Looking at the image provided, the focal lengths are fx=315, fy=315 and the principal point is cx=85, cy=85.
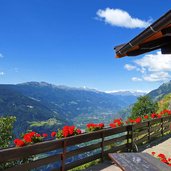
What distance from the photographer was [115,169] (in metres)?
11.6

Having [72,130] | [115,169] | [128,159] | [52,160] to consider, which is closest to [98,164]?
[115,169]

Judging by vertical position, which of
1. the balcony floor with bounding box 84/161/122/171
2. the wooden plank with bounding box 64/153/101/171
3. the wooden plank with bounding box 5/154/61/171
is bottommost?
the balcony floor with bounding box 84/161/122/171

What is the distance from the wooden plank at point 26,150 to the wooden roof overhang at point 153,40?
3736 mm

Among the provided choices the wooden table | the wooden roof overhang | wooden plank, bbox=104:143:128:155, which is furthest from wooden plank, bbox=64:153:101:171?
the wooden roof overhang

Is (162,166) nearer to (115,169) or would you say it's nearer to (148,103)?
(115,169)

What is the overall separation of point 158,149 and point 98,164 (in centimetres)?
467

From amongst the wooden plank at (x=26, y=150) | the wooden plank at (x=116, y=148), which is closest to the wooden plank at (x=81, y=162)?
the wooden plank at (x=116, y=148)

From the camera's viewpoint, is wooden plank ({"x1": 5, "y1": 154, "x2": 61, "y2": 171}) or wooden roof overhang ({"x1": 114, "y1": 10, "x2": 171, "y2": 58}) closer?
wooden roof overhang ({"x1": 114, "y1": 10, "x2": 171, "y2": 58})

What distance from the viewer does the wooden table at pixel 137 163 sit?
17.1ft

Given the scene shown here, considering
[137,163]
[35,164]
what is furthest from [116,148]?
[137,163]

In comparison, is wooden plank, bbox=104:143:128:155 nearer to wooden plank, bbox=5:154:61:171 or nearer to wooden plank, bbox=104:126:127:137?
wooden plank, bbox=104:126:127:137

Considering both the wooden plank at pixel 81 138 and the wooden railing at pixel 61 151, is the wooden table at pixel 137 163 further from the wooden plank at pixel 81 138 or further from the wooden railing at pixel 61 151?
the wooden plank at pixel 81 138

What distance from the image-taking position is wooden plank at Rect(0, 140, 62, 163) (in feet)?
25.6

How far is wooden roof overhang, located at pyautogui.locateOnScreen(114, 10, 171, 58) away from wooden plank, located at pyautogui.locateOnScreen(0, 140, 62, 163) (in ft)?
12.3
